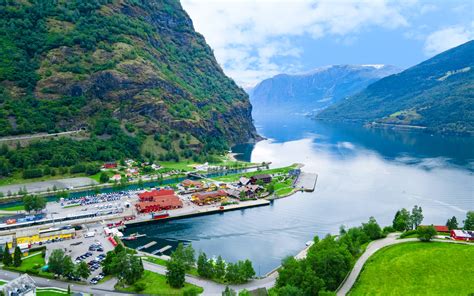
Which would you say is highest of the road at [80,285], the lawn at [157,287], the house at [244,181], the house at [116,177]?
the house at [116,177]

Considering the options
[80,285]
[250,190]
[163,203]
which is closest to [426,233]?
[80,285]

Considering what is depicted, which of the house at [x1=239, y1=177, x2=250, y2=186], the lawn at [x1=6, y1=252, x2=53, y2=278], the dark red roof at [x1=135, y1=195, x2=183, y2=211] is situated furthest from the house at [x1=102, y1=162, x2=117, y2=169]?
the lawn at [x1=6, y1=252, x2=53, y2=278]

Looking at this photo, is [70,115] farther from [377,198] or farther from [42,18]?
[377,198]

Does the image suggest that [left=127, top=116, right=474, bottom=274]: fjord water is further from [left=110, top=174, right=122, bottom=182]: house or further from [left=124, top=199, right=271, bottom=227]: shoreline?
[left=110, top=174, right=122, bottom=182]: house

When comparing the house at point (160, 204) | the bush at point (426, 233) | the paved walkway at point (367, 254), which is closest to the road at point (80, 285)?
the paved walkway at point (367, 254)

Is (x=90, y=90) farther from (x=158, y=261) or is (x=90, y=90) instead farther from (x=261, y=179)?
(x=158, y=261)

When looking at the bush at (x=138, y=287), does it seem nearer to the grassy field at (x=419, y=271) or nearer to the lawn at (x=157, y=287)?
the lawn at (x=157, y=287)

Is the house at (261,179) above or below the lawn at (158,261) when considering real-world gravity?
above
